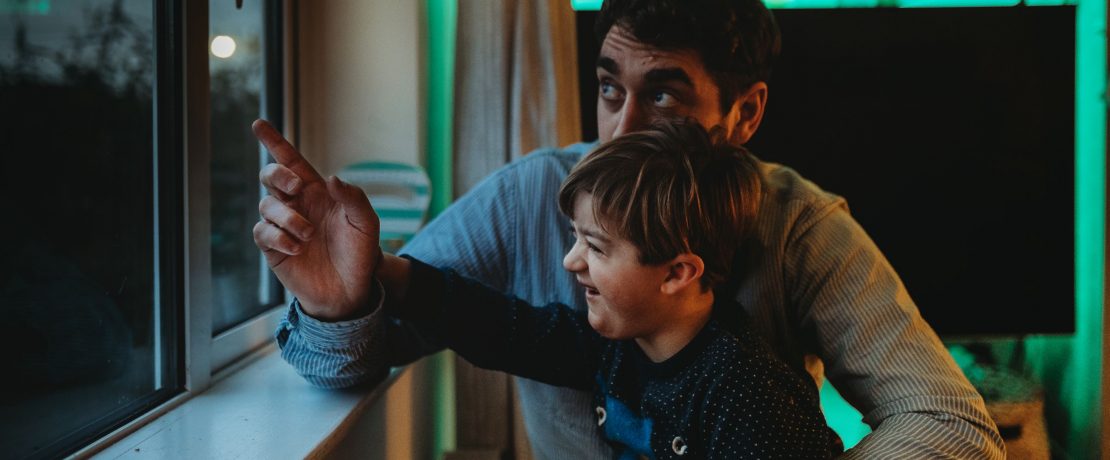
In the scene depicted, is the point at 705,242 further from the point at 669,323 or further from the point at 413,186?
the point at 413,186

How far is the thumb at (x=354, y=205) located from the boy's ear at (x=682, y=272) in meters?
0.38

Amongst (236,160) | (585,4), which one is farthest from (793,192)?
(585,4)

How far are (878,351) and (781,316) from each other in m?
Answer: 0.15

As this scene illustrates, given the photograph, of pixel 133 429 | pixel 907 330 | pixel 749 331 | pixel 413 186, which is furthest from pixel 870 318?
pixel 413 186

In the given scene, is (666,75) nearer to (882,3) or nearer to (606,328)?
(606,328)

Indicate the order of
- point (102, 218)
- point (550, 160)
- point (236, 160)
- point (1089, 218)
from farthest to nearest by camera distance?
point (1089, 218)
point (236, 160)
point (550, 160)
point (102, 218)

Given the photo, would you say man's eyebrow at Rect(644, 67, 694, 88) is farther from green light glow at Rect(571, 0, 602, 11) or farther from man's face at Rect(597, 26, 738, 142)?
green light glow at Rect(571, 0, 602, 11)

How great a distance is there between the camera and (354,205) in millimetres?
1000

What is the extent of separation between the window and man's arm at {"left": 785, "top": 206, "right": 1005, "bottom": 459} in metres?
0.99

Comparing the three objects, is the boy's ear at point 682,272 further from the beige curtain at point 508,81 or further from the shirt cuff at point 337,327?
the beige curtain at point 508,81

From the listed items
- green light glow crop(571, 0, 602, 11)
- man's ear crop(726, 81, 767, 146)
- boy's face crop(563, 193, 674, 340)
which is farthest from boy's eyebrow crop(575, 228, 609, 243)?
green light glow crop(571, 0, 602, 11)

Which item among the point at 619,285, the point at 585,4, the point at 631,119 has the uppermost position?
the point at 585,4

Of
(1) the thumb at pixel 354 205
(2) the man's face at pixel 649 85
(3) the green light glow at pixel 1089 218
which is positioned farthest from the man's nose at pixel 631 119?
(3) the green light glow at pixel 1089 218

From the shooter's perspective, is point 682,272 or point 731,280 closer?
point 682,272
